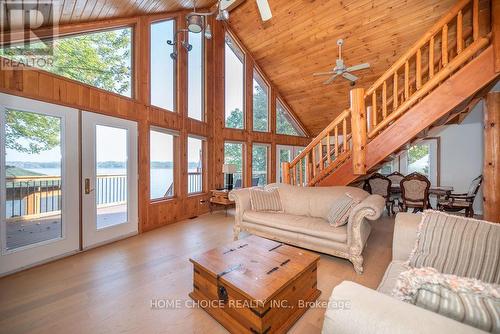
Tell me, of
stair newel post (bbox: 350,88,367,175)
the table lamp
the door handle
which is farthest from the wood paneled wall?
stair newel post (bbox: 350,88,367,175)

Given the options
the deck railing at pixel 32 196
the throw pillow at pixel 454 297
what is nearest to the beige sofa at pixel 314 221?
the throw pillow at pixel 454 297

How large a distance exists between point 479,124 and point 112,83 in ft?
24.8

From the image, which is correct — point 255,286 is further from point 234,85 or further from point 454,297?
point 234,85

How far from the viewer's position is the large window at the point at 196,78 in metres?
4.97

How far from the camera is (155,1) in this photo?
365 cm

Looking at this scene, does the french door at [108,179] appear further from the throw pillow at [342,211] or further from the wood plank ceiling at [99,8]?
the throw pillow at [342,211]

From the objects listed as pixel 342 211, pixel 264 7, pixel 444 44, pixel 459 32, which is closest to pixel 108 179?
pixel 264 7

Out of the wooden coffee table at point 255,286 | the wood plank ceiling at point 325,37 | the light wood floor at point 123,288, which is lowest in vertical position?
the light wood floor at point 123,288

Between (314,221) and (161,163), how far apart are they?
3.18m

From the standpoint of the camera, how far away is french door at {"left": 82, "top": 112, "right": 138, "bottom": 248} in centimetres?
303

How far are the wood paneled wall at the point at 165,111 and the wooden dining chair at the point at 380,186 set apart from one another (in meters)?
2.73

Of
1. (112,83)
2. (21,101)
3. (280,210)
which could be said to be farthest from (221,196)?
(21,101)

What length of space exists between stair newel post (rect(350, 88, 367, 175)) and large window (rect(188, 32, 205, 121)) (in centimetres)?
343

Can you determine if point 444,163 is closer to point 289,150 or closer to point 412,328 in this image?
point 289,150
